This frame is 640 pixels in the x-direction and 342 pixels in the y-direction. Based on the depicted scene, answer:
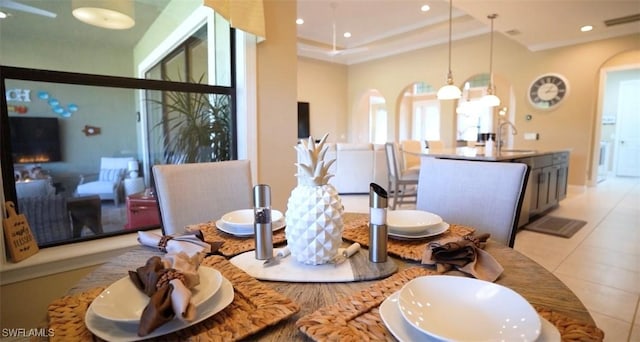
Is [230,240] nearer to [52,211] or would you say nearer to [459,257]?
[459,257]

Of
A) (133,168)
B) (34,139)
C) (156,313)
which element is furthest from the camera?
(133,168)

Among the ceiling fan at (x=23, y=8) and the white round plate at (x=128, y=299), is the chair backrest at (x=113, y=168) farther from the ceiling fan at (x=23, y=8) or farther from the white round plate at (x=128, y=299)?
the white round plate at (x=128, y=299)

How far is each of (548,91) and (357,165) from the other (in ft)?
12.8

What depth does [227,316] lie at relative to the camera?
64cm

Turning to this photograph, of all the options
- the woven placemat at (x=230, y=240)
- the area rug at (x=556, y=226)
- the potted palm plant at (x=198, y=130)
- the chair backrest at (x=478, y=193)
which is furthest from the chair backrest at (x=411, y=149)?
the woven placemat at (x=230, y=240)

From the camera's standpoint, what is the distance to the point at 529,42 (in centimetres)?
575

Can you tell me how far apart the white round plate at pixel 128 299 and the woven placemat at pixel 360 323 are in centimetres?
22

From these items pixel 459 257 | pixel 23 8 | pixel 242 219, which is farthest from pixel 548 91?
pixel 23 8

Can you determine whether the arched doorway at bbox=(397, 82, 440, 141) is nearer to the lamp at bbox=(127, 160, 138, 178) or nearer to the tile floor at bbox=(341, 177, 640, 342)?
the tile floor at bbox=(341, 177, 640, 342)

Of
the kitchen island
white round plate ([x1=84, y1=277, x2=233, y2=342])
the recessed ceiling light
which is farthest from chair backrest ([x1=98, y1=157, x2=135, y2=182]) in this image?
the recessed ceiling light

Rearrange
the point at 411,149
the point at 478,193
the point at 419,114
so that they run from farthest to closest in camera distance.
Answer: the point at 419,114, the point at 411,149, the point at 478,193

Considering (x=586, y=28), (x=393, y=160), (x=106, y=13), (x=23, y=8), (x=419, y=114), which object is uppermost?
(x=586, y=28)

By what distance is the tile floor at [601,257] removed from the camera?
1.94 meters

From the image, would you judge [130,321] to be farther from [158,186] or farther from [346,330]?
[158,186]
